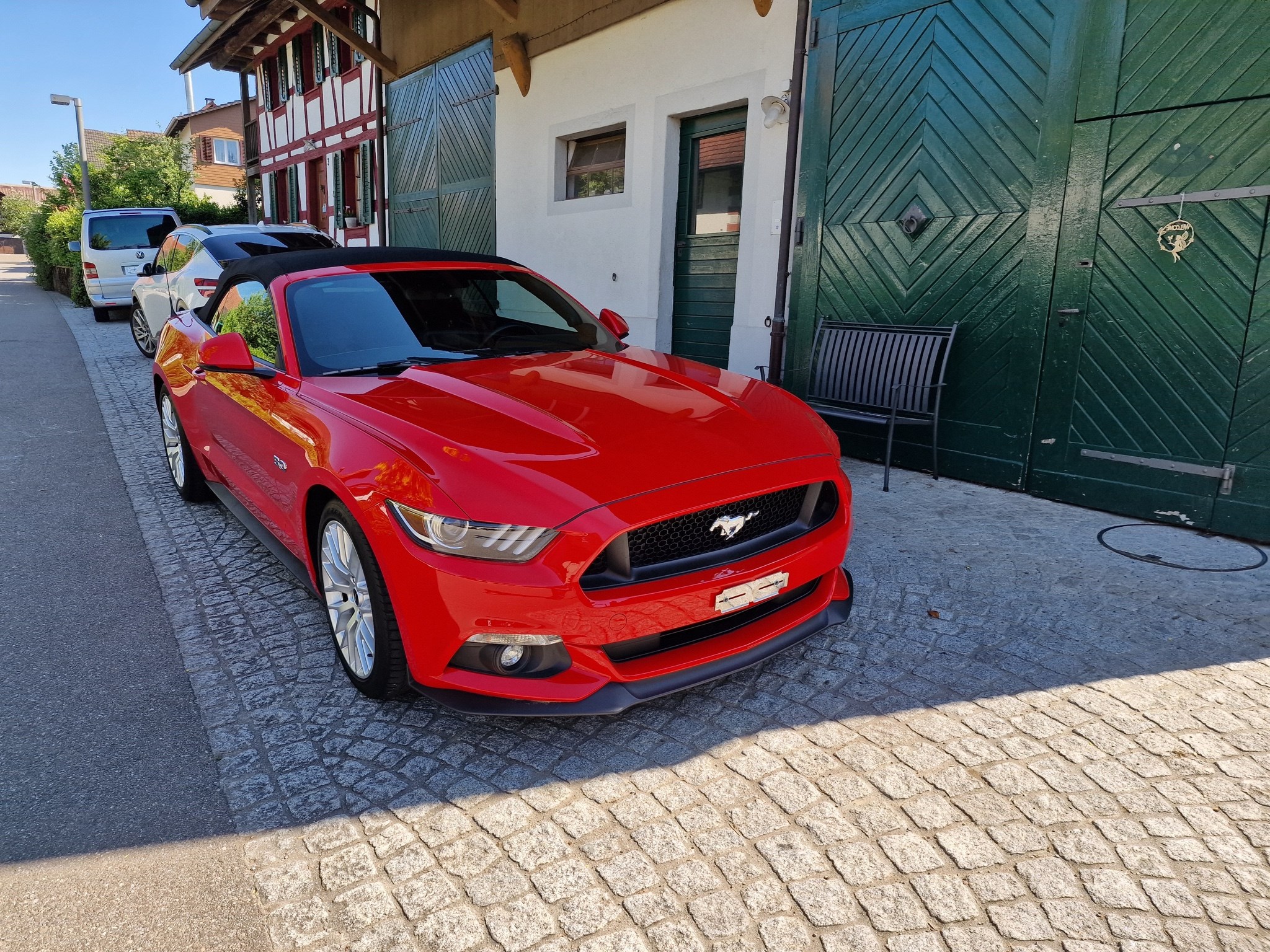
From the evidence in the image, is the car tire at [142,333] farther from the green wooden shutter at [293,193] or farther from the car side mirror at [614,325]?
the car side mirror at [614,325]

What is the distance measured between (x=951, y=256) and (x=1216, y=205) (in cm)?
161

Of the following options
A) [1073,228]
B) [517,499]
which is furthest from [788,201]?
[517,499]

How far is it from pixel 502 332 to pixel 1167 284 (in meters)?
3.73

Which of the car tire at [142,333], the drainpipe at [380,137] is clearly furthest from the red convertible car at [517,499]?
the drainpipe at [380,137]

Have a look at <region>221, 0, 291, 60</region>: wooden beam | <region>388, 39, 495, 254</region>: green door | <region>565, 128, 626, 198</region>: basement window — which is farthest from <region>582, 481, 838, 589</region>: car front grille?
<region>221, 0, 291, 60</region>: wooden beam

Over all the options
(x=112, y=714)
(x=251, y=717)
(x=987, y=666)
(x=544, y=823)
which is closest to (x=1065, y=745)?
(x=987, y=666)

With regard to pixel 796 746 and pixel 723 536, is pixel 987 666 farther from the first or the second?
pixel 723 536

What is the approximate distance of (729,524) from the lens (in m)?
2.83

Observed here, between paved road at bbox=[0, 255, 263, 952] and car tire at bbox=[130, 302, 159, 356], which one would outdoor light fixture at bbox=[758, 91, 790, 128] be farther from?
car tire at bbox=[130, 302, 159, 356]

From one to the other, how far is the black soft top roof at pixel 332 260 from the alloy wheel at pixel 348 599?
5.22 ft

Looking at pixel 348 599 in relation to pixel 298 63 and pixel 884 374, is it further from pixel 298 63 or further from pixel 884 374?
pixel 298 63

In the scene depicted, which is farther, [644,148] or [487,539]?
[644,148]

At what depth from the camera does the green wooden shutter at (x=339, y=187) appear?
16.9 meters

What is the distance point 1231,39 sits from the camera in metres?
4.60
